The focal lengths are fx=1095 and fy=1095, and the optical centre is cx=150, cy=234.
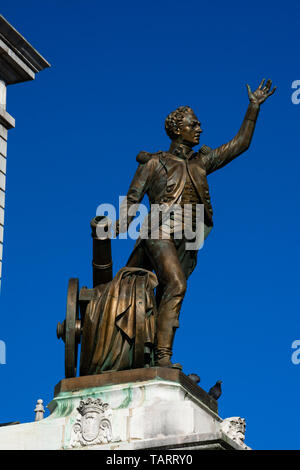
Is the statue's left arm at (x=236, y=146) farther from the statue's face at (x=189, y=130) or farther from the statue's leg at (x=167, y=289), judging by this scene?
the statue's leg at (x=167, y=289)

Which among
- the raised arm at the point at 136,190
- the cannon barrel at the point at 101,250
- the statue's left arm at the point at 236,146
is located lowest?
the cannon barrel at the point at 101,250

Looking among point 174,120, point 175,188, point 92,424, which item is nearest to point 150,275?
point 175,188

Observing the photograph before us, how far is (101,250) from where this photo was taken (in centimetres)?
1513

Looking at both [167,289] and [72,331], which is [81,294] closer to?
[72,331]

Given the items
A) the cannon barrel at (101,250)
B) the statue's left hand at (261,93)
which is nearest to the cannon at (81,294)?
the cannon barrel at (101,250)

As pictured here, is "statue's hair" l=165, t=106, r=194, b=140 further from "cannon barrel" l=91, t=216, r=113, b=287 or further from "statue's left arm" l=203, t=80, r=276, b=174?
"cannon barrel" l=91, t=216, r=113, b=287

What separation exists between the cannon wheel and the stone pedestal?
249 millimetres

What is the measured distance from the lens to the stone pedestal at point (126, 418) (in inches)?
525

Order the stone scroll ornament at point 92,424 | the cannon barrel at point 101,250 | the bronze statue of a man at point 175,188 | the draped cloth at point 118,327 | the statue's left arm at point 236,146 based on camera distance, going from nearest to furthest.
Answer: the stone scroll ornament at point 92,424 → the draped cloth at point 118,327 → the bronze statue of a man at point 175,188 → the cannon barrel at point 101,250 → the statue's left arm at point 236,146

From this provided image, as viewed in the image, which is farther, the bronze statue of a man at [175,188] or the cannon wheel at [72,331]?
the bronze statue of a man at [175,188]

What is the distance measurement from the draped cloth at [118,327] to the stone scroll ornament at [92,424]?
2.13 ft

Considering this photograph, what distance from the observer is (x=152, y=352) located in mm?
14398

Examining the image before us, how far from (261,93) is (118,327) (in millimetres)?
4485

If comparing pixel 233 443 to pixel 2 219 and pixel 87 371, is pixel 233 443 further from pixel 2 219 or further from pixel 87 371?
pixel 2 219
